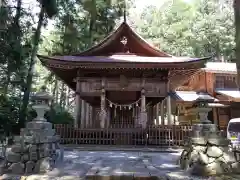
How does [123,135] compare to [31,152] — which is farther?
[123,135]

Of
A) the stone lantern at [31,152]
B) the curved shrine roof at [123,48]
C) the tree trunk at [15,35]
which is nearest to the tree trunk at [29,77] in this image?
the tree trunk at [15,35]

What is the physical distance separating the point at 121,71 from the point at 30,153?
28.4 ft

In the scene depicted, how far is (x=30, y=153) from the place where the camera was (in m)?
6.00

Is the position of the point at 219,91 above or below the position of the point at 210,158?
above

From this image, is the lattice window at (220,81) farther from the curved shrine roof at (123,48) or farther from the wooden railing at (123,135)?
the wooden railing at (123,135)

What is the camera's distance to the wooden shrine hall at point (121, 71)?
12.7 metres

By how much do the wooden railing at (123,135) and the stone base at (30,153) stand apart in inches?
230

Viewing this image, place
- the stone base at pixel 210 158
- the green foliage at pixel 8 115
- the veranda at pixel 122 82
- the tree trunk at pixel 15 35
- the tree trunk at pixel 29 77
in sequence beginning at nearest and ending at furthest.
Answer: the stone base at pixel 210 158
the veranda at pixel 122 82
the green foliage at pixel 8 115
the tree trunk at pixel 15 35
the tree trunk at pixel 29 77

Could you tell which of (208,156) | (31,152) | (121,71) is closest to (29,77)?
(121,71)

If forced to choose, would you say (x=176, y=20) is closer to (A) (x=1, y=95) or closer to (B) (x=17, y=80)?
(B) (x=17, y=80)

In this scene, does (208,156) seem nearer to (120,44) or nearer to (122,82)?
(122,82)

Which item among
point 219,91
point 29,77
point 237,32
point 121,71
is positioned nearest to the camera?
point 237,32

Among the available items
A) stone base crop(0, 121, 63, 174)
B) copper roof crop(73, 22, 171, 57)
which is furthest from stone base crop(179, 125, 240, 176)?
copper roof crop(73, 22, 171, 57)

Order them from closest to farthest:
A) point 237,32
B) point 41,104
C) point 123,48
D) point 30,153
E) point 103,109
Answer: point 237,32 → point 30,153 → point 41,104 → point 103,109 → point 123,48
